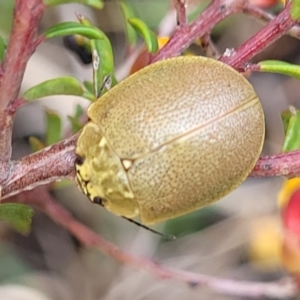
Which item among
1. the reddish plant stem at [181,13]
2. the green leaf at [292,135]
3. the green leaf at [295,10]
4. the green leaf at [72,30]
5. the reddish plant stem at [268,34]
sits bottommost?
the green leaf at [292,135]

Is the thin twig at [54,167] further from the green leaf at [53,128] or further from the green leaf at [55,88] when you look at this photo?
the green leaf at [53,128]

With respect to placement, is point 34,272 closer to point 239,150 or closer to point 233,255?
point 233,255

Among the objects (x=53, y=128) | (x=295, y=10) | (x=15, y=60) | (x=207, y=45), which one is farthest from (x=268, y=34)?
(x=53, y=128)

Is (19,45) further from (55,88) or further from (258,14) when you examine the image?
(258,14)

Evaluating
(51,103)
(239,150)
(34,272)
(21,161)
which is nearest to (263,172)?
(239,150)

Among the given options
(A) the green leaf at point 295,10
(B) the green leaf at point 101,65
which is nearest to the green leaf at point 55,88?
(B) the green leaf at point 101,65

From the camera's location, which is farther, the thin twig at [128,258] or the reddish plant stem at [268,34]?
the thin twig at [128,258]

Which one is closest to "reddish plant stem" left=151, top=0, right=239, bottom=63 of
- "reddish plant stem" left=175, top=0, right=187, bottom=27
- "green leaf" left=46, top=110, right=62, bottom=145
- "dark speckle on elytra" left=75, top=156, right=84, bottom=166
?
"reddish plant stem" left=175, top=0, right=187, bottom=27

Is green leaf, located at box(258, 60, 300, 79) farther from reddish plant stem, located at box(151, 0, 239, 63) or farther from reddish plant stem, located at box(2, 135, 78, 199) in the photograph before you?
reddish plant stem, located at box(2, 135, 78, 199)
